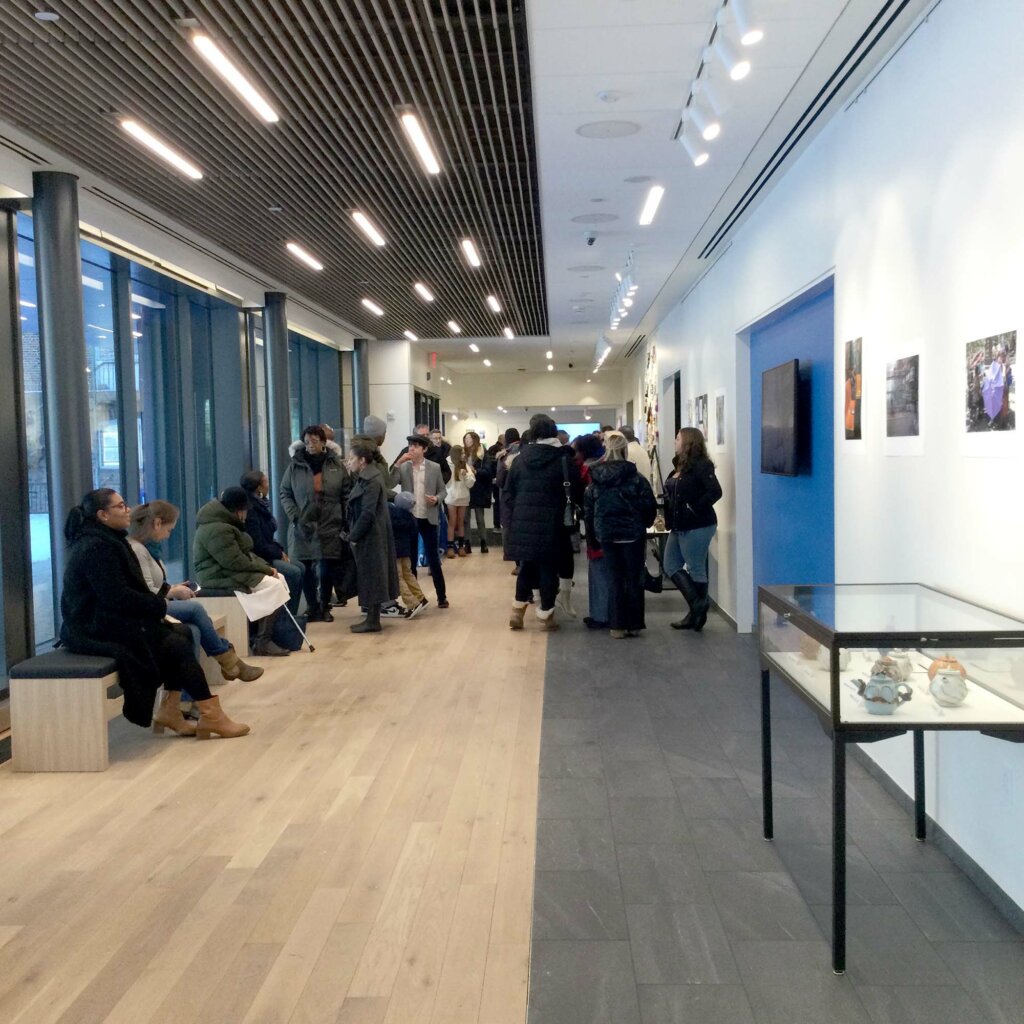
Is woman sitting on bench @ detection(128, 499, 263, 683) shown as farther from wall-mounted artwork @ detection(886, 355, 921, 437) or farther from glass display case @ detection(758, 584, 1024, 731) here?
wall-mounted artwork @ detection(886, 355, 921, 437)

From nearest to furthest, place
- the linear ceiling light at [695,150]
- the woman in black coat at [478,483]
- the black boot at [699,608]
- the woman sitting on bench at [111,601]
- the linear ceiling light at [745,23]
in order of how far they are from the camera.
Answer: the linear ceiling light at [745,23] < the woman sitting on bench at [111,601] < the linear ceiling light at [695,150] < the black boot at [699,608] < the woman in black coat at [478,483]

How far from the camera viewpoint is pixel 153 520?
5.57m

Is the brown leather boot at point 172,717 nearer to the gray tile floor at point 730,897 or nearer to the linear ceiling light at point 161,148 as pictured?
the gray tile floor at point 730,897

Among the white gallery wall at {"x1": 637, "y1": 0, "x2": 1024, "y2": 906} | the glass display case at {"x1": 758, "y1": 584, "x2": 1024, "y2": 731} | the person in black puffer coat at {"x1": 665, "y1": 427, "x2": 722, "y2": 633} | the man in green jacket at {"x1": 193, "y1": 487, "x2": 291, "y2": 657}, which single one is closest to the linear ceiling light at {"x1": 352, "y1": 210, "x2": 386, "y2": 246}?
the man in green jacket at {"x1": 193, "y1": 487, "x2": 291, "y2": 657}

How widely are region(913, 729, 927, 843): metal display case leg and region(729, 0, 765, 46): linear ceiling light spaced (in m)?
2.63

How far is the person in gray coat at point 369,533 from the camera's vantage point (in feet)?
26.3

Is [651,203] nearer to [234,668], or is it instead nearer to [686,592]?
[686,592]

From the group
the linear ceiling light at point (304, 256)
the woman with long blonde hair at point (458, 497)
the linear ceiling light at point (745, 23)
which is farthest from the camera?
the woman with long blonde hair at point (458, 497)

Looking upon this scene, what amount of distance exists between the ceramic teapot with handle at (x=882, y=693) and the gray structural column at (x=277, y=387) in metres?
8.77

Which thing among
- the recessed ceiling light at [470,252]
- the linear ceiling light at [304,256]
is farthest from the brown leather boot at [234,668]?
the recessed ceiling light at [470,252]

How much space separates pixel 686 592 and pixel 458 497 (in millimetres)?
5855

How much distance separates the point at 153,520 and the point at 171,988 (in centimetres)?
317

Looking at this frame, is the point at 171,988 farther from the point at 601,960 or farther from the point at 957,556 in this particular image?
the point at 957,556

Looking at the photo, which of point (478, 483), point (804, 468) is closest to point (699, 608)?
point (804, 468)
